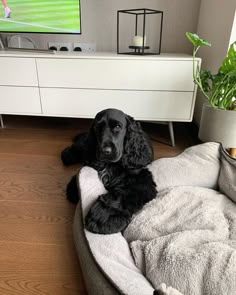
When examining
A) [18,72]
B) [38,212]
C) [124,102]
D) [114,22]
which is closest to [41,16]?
Result: [18,72]

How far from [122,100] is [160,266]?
4.26 ft

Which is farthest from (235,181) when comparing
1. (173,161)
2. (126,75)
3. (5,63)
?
(5,63)

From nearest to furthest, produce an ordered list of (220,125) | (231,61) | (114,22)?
1. (231,61)
2. (220,125)
3. (114,22)

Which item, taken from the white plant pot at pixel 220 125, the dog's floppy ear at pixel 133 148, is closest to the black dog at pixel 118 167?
the dog's floppy ear at pixel 133 148

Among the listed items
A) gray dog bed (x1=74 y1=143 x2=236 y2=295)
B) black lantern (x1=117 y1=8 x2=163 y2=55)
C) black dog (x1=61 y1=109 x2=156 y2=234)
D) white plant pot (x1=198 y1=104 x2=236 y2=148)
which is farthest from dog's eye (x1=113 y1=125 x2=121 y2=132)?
black lantern (x1=117 y1=8 x2=163 y2=55)

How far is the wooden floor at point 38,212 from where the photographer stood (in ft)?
2.99

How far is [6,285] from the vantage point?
0.88 metres

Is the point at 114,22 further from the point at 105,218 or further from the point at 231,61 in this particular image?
the point at 105,218

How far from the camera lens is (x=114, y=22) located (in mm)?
2160

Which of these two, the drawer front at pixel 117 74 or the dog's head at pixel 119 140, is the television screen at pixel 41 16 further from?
the dog's head at pixel 119 140

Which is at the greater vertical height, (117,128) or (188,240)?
(117,128)

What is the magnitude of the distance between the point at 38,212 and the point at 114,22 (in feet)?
5.74

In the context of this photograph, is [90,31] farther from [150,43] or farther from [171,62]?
[171,62]

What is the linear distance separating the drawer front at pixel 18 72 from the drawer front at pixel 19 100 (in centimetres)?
5
